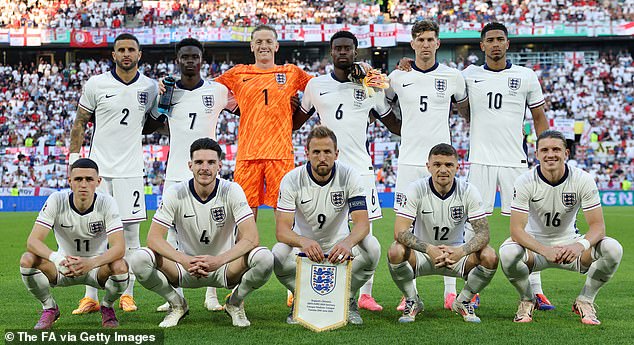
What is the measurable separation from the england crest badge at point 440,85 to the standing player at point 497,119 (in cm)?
27

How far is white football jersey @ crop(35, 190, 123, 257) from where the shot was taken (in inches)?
233

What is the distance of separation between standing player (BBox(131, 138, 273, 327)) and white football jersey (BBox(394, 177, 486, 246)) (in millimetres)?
1181

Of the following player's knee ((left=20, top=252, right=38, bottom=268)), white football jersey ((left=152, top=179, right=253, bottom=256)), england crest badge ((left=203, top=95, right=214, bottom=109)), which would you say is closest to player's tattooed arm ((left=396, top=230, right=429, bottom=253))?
white football jersey ((left=152, top=179, right=253, bottom=256))

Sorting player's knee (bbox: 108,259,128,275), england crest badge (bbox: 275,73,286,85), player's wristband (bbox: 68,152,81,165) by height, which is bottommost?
player's knee (bbox: 108,259,128,275)

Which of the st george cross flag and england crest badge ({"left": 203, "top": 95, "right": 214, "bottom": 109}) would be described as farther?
england crest badge ({"left": 203, "top": 95, "right": 214, "bottom": 109})

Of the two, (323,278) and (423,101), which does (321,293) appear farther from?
(423,101)

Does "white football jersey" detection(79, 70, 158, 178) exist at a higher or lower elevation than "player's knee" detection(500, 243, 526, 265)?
higher

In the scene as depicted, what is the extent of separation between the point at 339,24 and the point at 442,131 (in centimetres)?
2792

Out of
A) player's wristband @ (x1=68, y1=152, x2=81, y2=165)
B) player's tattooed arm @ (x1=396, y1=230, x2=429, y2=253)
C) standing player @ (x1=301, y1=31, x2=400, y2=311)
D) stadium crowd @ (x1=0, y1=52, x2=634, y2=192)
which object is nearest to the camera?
player's tattooed arm @ (x1=396, y1=230, x2=429, y2=253)

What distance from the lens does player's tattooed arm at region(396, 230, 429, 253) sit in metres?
5.87

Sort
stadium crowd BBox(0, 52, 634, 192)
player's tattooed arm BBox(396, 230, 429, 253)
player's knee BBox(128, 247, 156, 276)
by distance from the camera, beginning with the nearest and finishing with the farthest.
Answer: player's knee BBox(128, 247, 156, 276) → player's tattooed arm BBox(396, 230, 429, 253) → stadium crowd BBox(0, 52, 634, 192)

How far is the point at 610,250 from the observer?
5.88m

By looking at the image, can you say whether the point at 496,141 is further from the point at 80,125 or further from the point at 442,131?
the point at 80,125

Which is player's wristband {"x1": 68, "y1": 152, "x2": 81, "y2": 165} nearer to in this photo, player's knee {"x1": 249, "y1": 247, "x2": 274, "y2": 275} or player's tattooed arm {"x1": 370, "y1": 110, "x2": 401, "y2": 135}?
player's knee {"x1": 249, "y1": 247, "x2": 274, "y2": 275}
